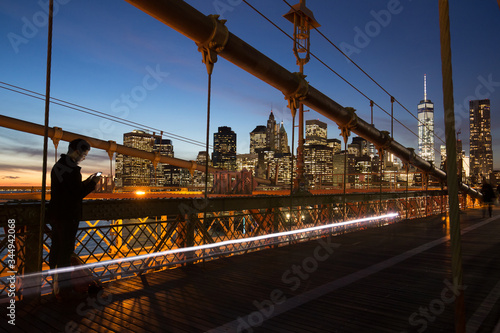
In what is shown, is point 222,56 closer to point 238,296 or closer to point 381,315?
point 238,296

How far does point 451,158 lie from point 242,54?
7503 millimetres

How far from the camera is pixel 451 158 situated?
3623 mm

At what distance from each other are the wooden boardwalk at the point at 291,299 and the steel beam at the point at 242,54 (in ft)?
18.8

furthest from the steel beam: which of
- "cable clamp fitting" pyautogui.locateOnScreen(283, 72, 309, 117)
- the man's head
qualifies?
the man's head

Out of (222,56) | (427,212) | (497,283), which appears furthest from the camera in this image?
(427,212)

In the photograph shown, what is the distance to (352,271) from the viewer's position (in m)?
7.57

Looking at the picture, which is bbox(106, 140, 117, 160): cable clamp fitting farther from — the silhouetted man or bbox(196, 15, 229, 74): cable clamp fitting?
the silhouetted man

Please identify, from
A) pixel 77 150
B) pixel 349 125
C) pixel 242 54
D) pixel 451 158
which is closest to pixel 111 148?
pixel 349 125

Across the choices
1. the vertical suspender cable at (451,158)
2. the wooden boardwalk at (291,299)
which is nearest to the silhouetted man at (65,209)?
the wooden boardwalk at (291,299)

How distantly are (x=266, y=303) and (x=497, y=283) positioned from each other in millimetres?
4864

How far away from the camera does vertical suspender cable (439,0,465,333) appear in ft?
11.3

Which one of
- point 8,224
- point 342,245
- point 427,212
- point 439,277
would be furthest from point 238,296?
point 427,212

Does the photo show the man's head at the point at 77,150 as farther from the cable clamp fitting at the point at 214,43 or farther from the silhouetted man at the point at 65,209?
the cable clamp fitting at the point at 214,43

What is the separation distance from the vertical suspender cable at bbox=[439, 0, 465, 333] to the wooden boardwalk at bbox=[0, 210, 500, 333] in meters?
0.35
